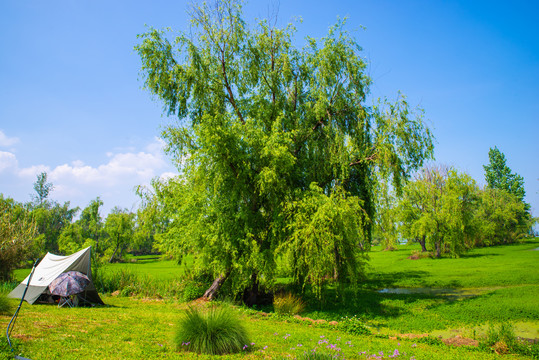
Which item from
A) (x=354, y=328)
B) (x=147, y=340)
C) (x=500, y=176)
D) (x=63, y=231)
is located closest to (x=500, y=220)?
(x=500, y=176)

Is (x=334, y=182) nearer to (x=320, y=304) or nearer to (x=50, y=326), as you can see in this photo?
(x=320, y=304)

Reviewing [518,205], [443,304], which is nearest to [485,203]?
[518,205]

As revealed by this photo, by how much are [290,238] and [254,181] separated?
3.17m

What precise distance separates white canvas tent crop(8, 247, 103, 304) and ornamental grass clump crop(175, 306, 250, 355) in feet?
27.4

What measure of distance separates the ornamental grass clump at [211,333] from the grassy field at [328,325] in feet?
1.07

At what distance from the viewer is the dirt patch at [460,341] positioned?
8.53 metres

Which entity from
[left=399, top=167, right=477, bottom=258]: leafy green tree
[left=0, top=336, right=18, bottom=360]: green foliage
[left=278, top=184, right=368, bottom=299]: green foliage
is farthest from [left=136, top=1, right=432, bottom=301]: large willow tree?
[left=399, top=167, right=477, bottom=258]: leafy green tree

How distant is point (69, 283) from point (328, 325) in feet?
34.6

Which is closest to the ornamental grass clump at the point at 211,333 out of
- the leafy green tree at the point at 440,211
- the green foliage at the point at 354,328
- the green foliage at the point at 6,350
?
the green foliage at the point at 6,350

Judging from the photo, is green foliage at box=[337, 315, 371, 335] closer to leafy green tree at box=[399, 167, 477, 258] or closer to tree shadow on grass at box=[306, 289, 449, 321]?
tree shadow on grass at box=[306, 289, 449, 321]

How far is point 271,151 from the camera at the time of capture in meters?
13.9

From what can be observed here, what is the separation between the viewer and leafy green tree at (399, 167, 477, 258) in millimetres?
35531

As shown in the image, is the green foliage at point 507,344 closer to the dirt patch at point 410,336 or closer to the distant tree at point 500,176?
the dirt patch at point 410,336

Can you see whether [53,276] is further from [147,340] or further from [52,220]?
[52,220]
